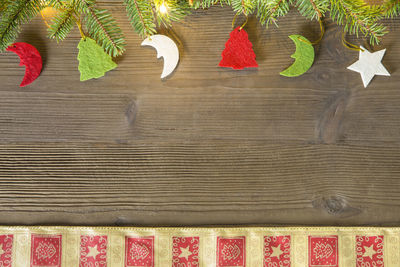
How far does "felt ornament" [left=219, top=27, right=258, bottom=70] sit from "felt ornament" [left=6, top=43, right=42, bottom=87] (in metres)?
0.47

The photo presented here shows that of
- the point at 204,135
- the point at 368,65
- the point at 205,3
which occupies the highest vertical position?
the point at 205,3

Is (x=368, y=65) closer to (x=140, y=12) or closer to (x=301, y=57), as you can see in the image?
(x=301, y=57)

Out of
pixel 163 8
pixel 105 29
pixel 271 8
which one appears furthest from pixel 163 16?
pixel 271 8

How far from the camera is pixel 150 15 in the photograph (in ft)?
2.41

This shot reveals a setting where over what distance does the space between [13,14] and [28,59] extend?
0.46ft

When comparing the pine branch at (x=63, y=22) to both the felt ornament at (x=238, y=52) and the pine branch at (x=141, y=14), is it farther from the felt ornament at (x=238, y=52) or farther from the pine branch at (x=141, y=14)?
the felt ornament at (x=238, y=52)

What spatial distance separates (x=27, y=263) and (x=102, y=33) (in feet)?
2.03

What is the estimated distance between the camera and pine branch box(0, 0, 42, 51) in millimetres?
697

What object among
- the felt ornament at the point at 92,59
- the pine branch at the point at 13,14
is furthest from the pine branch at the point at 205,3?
the pine branch at the point at 13,14

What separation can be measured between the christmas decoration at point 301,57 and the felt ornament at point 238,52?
0.09 m

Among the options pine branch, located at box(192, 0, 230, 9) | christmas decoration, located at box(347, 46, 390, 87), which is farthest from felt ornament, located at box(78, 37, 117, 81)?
christmas decoration, located at box(347, 46, 390, 87)

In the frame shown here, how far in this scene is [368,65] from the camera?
0.83m

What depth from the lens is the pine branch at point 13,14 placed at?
0.70 meters

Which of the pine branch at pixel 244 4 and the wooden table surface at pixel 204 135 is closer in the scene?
the pine branch at pixel 244 4
